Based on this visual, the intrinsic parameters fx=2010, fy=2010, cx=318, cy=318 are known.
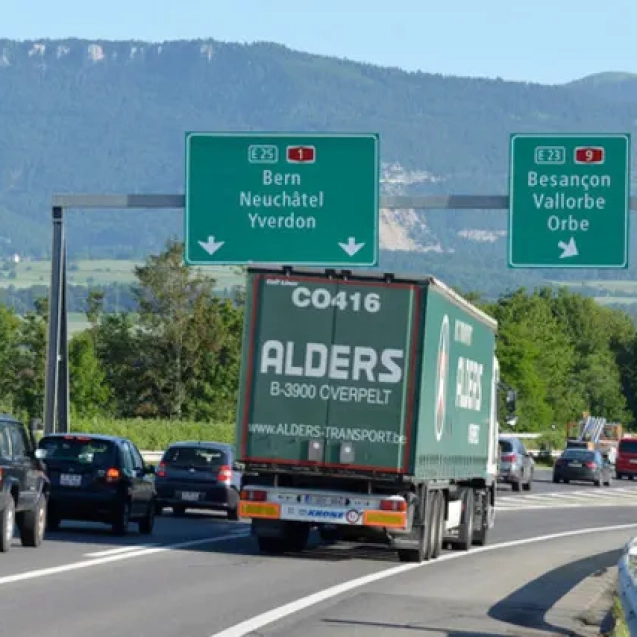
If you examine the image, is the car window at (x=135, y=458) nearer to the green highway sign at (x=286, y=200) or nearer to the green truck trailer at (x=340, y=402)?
the green truck trailer at (x=340, y=402)

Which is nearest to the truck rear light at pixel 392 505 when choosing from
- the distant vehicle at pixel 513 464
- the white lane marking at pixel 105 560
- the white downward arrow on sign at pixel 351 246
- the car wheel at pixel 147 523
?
the white lane marking at pixel 105 560

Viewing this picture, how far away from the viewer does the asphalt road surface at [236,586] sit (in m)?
16.2

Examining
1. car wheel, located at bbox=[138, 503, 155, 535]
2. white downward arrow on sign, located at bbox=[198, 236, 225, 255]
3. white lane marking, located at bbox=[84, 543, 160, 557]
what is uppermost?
white downward arrow on sign, located at bbox=[198, 236, 225, 255]

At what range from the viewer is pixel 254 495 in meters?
25.5

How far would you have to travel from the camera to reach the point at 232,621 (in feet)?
54.0

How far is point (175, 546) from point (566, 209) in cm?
1261

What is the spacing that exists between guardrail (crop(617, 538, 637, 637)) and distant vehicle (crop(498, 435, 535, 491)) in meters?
44.3

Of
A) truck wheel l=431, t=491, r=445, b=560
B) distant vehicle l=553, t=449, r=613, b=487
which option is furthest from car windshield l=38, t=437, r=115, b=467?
distant vehicle l=553, t=449, r=613, b=487

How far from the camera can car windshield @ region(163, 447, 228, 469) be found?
120ft

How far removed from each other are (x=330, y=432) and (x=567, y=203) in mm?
12747

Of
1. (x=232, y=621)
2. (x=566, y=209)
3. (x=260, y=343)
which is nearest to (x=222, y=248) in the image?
(x=566, y=209)

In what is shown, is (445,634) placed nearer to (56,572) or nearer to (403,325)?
(56,572)

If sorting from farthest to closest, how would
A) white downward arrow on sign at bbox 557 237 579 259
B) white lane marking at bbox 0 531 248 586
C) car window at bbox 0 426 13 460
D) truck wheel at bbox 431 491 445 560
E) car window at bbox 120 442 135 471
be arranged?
white downward arrow on sign at bbox 557 237 579 259 → car window at bbox 120 442 135 471 → truck wheel at bbox 431 491 445 560 → car window at bbox 0 426 13 460 → white lane marking at bbox 0 531 248 586

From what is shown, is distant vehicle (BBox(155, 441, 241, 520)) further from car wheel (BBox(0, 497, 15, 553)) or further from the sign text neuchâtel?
car wheel (BBox(0, 497, 15, 553))
